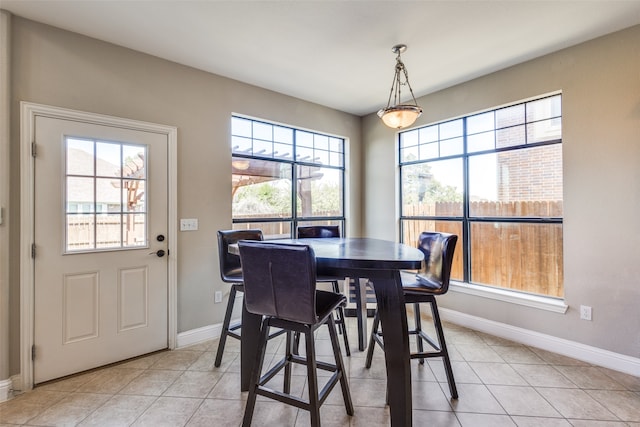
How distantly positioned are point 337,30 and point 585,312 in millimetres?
3095

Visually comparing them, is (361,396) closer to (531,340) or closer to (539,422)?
(539,422)

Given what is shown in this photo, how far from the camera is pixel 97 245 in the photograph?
2.41 m

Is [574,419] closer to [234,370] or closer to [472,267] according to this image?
[472,267]

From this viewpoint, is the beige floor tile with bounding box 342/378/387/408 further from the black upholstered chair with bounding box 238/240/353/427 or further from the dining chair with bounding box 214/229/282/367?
the dining chair with bounding box 214/229/282/367

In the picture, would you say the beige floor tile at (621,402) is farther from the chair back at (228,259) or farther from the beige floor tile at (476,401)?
the chair back at (228,259)

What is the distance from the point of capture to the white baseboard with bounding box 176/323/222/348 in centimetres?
279

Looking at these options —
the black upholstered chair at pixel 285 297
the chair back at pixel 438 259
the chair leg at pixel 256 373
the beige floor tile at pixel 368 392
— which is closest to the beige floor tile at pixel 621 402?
the chair back at pixel 438 259

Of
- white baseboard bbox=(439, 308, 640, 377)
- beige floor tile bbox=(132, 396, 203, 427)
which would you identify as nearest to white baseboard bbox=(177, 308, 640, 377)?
white baseboard bbox=(439, 308, 640, 377)

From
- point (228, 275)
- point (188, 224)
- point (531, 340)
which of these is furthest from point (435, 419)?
point (188, 224)

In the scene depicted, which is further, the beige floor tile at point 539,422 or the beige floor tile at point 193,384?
the beige floor tile at point 193,384

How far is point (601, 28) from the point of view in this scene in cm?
229

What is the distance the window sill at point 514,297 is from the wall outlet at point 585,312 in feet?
0.33

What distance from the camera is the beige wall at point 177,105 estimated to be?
213cm

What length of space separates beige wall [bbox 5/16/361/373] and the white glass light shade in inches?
63.6
